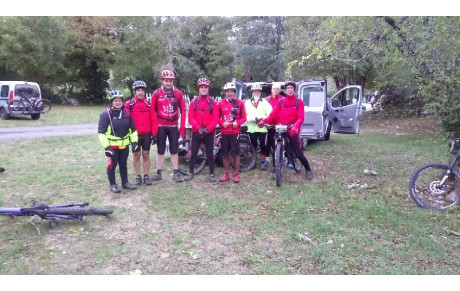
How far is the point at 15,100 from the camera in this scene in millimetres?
16297

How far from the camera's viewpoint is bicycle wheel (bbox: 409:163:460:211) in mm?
5469

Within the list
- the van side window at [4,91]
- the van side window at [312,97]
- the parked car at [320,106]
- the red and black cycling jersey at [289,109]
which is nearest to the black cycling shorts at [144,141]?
the red and black cycling jersey at [289,109]

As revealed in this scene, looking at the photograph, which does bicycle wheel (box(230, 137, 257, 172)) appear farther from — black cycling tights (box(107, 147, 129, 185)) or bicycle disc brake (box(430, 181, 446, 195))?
bicycle disc brake (box(430, 181, 446, 195))

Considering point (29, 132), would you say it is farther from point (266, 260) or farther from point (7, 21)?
point (7, 21)

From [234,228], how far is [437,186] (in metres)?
3.14

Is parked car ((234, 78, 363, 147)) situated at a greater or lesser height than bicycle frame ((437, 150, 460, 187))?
greater

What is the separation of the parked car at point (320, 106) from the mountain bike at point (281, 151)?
236cm

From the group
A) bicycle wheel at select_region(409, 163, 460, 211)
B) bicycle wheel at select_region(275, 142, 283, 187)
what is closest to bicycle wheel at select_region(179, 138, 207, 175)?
bicycle wheel at select_region(275, 142, 283, 187)

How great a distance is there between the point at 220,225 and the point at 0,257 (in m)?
2.52

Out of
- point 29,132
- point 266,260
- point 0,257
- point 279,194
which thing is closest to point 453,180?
point 279,194

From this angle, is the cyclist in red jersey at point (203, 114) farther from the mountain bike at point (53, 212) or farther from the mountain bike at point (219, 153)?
the mountain bike at point (53, 212)

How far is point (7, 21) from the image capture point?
23641mm

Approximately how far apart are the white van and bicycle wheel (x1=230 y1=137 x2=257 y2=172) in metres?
12.5

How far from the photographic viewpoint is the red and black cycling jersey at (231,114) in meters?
6.75
